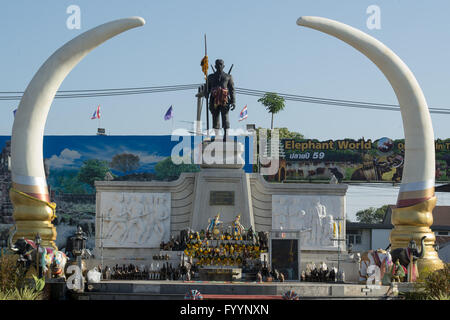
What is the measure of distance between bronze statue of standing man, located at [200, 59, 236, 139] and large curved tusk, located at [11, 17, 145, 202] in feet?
14.0

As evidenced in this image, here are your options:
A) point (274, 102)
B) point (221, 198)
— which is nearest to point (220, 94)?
point (221, 198)

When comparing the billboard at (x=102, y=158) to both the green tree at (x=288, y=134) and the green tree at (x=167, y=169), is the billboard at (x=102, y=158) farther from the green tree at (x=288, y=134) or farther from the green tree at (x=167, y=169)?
the green tree at (x=288, y=134)

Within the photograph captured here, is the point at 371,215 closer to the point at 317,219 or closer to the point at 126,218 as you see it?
the point at 317,219

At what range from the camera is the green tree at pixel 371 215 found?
73556 millimetres

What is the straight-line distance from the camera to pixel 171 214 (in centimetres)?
3234

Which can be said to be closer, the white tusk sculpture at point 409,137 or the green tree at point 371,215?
the white tusk sculpture at point 409,137

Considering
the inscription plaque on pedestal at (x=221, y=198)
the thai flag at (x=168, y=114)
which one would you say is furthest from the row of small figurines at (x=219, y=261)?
the thai flag at (x=168, y=114)

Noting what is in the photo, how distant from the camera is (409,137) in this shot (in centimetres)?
3025

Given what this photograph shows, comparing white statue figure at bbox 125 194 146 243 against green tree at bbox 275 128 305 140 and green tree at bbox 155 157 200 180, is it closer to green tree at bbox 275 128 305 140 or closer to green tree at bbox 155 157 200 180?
green tree at bbox 155 157 200 180

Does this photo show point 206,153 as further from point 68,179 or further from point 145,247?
point 68,179

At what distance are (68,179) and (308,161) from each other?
18.4m

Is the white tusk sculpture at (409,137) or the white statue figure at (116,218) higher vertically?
the white tusk sculpture at (409,137)

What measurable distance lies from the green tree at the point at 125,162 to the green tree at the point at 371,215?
84.8ft

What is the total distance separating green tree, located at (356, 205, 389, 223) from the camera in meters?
73.6
